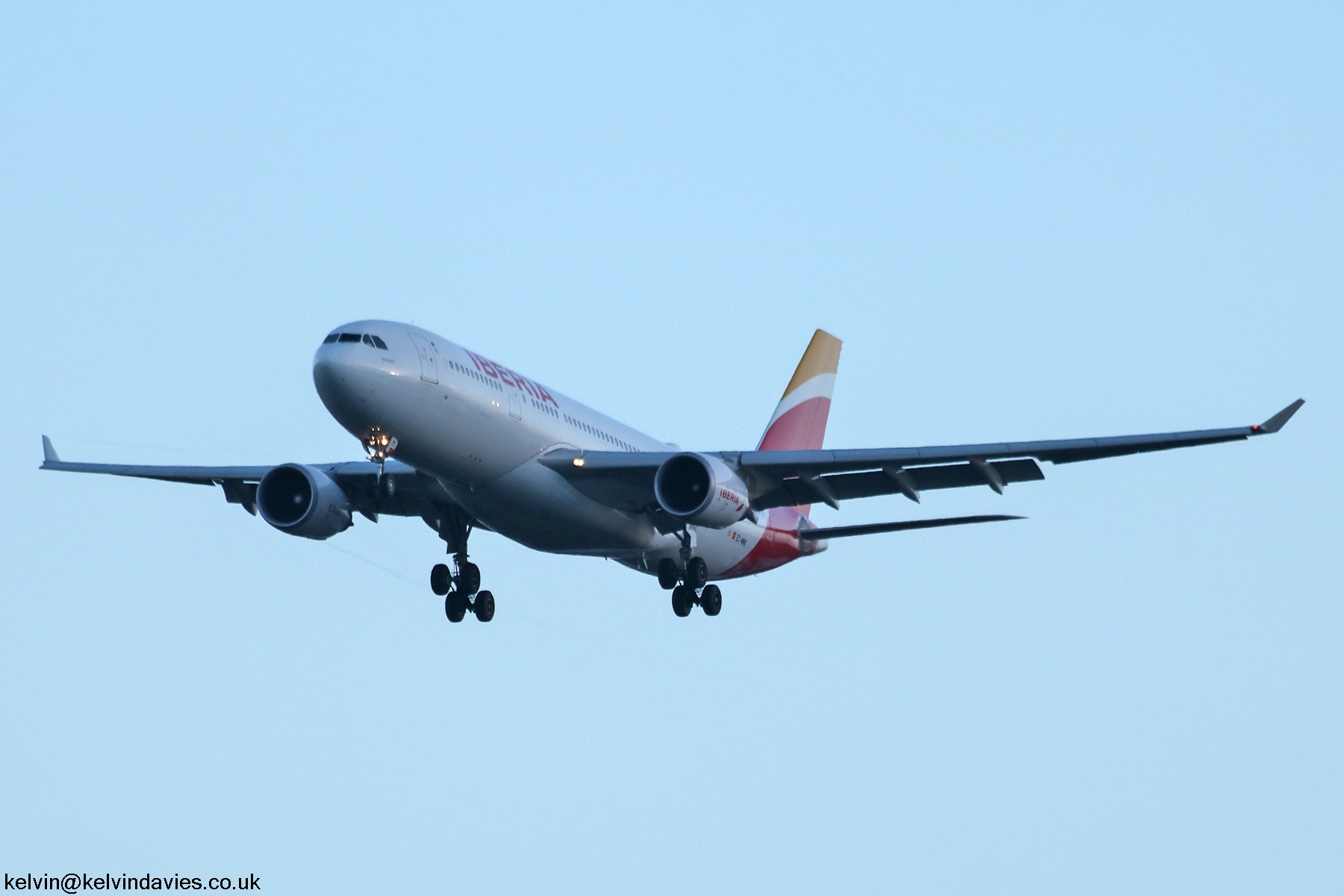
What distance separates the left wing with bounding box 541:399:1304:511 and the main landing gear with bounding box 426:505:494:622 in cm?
454

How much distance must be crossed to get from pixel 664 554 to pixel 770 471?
3830 millimetres

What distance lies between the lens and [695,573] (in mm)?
40219

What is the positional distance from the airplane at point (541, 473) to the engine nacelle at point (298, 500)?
0.04 m

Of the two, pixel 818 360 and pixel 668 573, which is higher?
pixel 818 360

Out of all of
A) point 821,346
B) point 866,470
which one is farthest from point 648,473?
point 821,346

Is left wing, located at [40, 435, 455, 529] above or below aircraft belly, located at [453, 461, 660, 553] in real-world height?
above

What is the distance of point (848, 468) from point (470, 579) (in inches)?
360

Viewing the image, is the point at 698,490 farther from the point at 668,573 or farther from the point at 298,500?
the point at 298,500

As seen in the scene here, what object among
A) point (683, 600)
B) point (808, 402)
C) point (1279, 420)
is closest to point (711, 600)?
point (683, 600)

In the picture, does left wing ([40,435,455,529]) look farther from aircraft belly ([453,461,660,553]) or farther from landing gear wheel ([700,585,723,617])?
landing gear wheel ([700,585,723,617])

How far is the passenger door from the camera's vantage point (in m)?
33.4

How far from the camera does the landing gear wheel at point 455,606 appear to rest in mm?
40438

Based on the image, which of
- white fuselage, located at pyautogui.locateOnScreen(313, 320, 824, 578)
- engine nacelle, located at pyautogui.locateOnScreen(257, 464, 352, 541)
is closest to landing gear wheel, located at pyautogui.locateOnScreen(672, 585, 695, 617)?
white fuselage, located at pyautogui.locateOnScreen(313, 320, 824, 578)

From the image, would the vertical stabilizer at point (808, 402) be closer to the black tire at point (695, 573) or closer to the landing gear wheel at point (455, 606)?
the black tire at point (695, 573)
